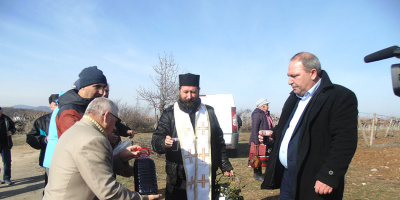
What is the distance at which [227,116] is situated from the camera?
10.4m

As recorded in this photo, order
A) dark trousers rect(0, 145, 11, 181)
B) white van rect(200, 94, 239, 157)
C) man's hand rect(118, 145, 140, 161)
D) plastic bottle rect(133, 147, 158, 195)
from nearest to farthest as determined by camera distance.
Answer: plastic bottle rect(133, 147, 158, 195) → man's hand rect(118, 145, 140, 161) → dark trousers rect(0, 145, 11, 181) → white van rect(200, 94, 239, 157)

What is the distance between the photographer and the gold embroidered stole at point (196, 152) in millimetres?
3293

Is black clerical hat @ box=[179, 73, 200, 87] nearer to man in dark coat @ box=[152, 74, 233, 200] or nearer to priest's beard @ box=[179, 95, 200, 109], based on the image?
man in dark coat @ box=[152, 74, 233, 200]

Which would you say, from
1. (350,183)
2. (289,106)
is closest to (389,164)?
(350,183)

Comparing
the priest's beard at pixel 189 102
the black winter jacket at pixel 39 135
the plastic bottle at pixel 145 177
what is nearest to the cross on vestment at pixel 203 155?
the priest's beard at pixel 189 102

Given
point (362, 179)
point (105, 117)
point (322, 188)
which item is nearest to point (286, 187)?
point (322, 188)

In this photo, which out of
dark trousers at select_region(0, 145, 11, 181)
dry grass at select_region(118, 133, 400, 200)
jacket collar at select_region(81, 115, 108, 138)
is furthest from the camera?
dark trousers at select_region(0, 145, 11, 181)

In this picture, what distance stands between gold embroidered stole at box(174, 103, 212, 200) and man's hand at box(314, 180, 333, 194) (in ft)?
4.49

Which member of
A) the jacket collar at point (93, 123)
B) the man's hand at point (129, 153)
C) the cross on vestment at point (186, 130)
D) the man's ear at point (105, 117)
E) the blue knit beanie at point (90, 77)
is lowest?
the man's hand at point (129, 153)

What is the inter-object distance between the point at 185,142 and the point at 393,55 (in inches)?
90.9

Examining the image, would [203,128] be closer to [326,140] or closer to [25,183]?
[326,140]

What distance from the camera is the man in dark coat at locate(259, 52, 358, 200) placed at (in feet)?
7.63

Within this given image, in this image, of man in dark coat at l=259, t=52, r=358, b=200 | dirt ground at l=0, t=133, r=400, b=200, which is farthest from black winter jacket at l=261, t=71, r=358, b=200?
dirt ground at l=0, t=133, r=400, b=200

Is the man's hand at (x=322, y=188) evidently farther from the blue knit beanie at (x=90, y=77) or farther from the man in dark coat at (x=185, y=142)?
the blue knit beanie at (x=90, y=77)
